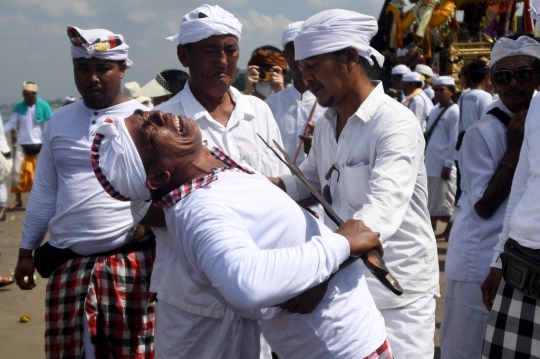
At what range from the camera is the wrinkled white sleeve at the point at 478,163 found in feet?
11.0

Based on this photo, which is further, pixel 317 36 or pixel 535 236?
pixel 317 36

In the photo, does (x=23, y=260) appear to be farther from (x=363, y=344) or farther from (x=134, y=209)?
(x=363, y=344)

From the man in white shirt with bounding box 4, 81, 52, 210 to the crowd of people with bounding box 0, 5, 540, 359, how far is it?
8.10 metres

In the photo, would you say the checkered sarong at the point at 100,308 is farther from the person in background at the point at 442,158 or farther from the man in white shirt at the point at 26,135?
the man in white shirt at the point at 26,135

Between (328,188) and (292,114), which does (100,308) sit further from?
(292,114)

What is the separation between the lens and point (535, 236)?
250 cm

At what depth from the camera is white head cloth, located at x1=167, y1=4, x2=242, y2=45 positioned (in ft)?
10.8

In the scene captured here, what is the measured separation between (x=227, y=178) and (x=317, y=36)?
0.93 meters

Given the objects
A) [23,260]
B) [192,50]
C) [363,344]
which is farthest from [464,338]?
[23,260]

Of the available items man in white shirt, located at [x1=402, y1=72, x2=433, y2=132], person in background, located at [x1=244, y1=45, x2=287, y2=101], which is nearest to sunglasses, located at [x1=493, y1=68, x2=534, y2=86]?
person in background, located at [x1=244, y1=45, x2=287, y2=101]

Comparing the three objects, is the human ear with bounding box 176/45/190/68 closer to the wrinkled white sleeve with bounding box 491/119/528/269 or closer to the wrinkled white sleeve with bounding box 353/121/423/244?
the wrinkled white sleeve with bounding box 353/121/423/244

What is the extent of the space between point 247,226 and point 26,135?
11.2m

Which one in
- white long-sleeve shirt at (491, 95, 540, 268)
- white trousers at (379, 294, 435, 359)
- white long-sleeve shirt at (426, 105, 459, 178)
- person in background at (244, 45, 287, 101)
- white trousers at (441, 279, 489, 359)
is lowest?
white long-sleeve shirt at (426, 105, 459, 178)

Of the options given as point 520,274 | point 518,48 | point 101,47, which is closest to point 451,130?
point 518,48
